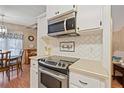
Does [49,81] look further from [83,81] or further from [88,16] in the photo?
[88,16]

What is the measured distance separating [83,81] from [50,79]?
804 millimetres

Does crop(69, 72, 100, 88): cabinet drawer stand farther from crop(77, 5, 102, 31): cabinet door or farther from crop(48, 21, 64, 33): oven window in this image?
crop(48, 21, 64, 33): oven window

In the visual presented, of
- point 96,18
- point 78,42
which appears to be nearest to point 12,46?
point 78,42

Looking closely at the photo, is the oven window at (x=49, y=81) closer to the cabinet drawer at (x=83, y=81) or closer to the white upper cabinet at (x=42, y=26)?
the cabinet drawer at (x=83, y=81)

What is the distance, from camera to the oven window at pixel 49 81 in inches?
76.7

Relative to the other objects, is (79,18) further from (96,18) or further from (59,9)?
(59,9)

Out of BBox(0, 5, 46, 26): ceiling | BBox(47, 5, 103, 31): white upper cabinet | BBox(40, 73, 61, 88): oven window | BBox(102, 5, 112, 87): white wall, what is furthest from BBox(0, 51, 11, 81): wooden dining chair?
BBox(102, 5, 112, 87): white wall

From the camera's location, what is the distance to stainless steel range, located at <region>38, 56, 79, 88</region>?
5.85ft

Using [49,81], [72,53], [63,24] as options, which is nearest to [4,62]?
[49,81]

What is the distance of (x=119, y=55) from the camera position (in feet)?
10.6

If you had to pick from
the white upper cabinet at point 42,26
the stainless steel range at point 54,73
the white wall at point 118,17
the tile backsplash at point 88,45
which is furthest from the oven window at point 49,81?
the white wall at point 118,17

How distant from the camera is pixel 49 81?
85.6 inches

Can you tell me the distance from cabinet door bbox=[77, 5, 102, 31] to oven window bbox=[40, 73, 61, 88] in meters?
0.89

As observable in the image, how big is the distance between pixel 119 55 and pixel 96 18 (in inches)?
76.9
